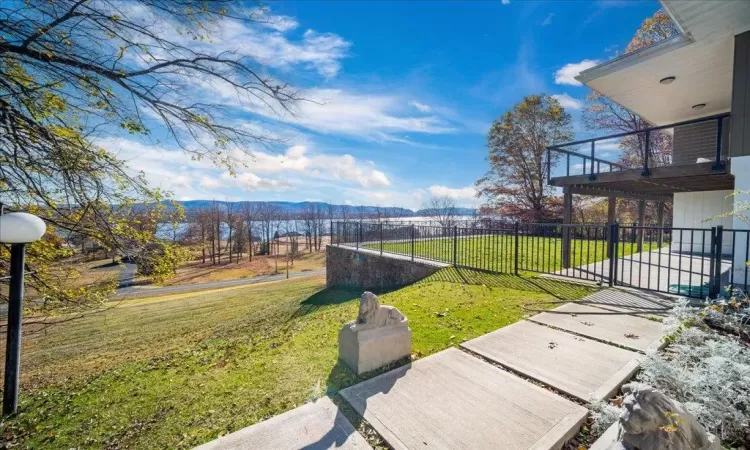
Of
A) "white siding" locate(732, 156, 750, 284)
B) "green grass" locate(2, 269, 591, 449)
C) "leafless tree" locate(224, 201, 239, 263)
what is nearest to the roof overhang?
"white siding" locate(732, 156, 750, 284)

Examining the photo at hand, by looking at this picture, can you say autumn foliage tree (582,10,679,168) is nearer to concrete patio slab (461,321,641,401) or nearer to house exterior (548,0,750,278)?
house exterior (548,0,750,278)

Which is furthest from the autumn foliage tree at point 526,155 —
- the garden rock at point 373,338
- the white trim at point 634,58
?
the garden rock at point 373,338

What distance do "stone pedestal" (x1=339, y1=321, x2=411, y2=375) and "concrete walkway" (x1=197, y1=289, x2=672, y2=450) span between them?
20cm

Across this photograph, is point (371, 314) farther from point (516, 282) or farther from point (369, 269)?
point (369, 269)

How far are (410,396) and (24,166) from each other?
18.2ft

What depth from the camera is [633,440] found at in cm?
163

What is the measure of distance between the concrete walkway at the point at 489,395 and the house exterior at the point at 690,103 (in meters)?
2.68

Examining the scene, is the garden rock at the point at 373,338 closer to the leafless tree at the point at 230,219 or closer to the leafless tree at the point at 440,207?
the leafless tree at the point at 440,207

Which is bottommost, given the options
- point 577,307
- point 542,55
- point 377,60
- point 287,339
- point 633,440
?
point 287,339

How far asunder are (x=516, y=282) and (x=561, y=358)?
3679 mm

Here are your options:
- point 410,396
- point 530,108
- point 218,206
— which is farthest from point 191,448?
point 218,206

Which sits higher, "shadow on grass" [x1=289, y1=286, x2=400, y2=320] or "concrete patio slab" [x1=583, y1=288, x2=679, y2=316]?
"concrete patio slab" [x1=583, y1=288, x2=679, y2=316]

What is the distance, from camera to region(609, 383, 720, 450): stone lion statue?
1.51m

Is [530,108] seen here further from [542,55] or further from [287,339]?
[287,339]
